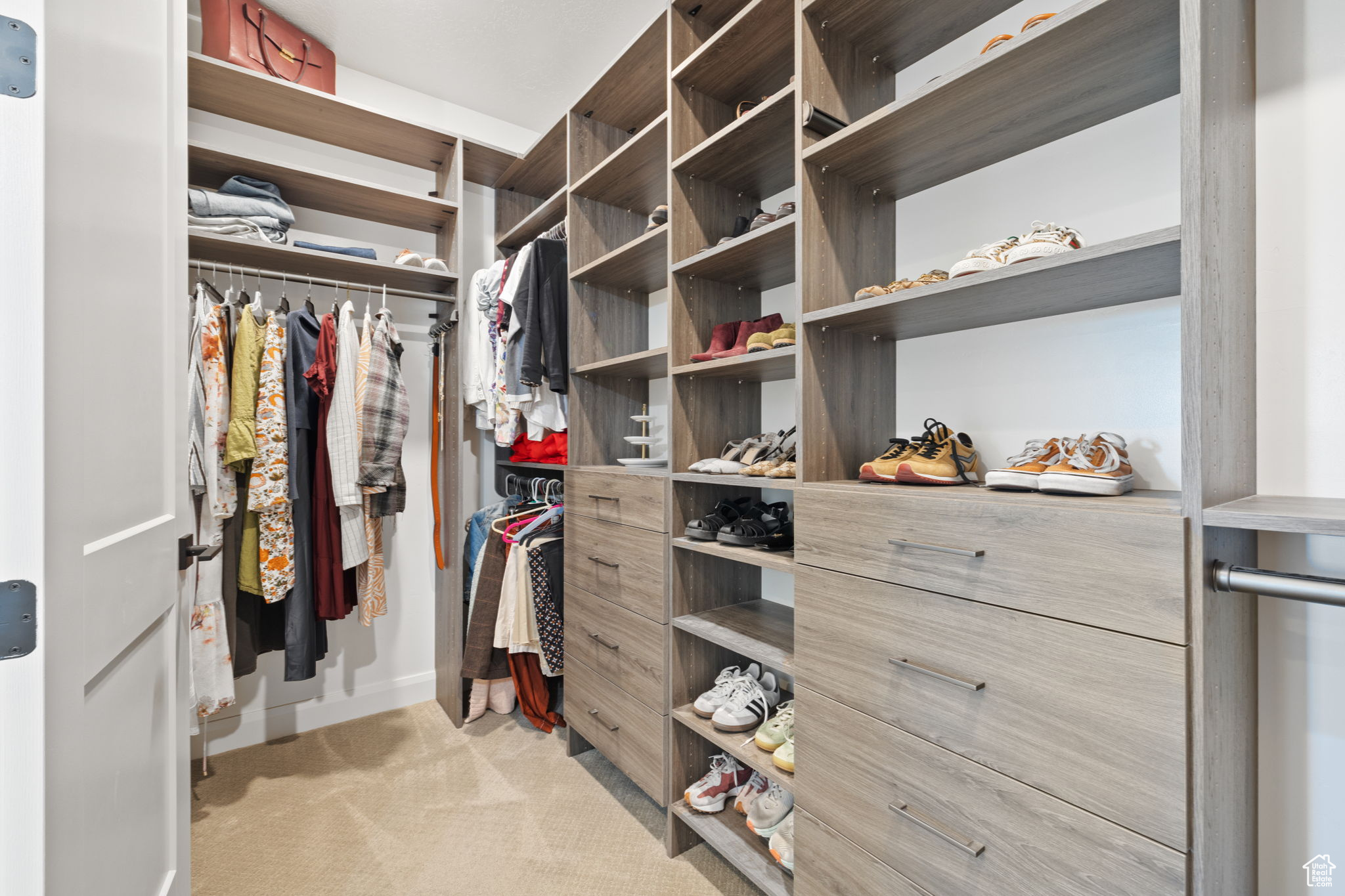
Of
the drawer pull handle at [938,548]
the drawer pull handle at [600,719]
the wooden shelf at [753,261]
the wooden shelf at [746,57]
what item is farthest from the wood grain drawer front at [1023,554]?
the wooden shelf at [746,57]

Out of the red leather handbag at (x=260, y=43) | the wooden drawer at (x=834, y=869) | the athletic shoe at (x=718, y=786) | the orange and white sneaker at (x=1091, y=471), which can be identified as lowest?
the athletic shoe at (x=718, y=786)

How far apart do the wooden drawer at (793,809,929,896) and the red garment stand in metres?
1.67

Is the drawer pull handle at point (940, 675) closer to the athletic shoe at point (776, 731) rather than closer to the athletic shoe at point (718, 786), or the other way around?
the athletic shoe at point (776, 731)

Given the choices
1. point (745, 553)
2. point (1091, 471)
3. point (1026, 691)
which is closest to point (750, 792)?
point (745, 553)

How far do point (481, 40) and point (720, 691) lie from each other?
2.48 meters

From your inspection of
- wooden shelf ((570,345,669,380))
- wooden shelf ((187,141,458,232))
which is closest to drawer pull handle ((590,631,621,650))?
wooden shelf ((570,345,669,380))

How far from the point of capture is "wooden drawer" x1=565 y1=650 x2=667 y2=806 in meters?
1.69

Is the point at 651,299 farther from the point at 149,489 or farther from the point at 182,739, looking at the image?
the point at 182,739

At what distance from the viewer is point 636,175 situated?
1953 mm

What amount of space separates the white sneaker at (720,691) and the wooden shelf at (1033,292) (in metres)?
1.00

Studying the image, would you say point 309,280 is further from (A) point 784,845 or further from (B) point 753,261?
(A) point 784,845

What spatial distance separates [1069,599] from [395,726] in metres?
2.51

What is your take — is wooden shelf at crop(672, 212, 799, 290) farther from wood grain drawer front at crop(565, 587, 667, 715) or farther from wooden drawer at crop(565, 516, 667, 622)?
wood grain drawer front at crop(565, 587, 667, 715)

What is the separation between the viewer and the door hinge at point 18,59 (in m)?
0.56
